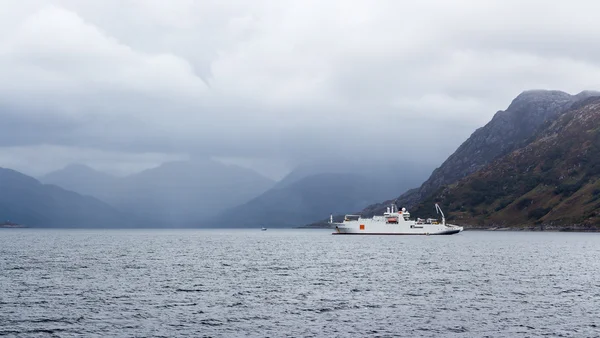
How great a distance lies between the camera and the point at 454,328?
59062 mm

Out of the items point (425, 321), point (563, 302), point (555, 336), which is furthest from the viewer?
point (563, 302)

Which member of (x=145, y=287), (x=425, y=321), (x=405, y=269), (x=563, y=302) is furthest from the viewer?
(x=405, y=269)

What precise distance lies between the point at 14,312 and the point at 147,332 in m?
21.5

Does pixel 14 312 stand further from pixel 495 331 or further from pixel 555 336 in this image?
pixel 555 336

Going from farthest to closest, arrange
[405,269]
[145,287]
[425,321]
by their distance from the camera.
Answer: [405,269]
[145,287]
[425,321]

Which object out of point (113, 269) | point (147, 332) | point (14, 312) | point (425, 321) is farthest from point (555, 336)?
point (113, 269)

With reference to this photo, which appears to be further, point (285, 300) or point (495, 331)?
point (285, 300)

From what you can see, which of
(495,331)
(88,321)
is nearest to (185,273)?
(88,321)

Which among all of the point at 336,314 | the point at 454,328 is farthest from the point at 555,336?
the point at 336,314

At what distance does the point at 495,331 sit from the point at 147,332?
1372 inches

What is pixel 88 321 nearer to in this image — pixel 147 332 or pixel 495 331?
pixel 147 332

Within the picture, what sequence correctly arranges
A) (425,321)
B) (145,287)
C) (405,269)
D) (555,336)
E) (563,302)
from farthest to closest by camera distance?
1. (405,269)
2. (145,287)
3. (563,302)
4. (425,321)
5. (555,336)

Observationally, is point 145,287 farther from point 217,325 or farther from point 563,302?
point 563,302

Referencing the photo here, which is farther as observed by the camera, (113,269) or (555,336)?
(113,269)
